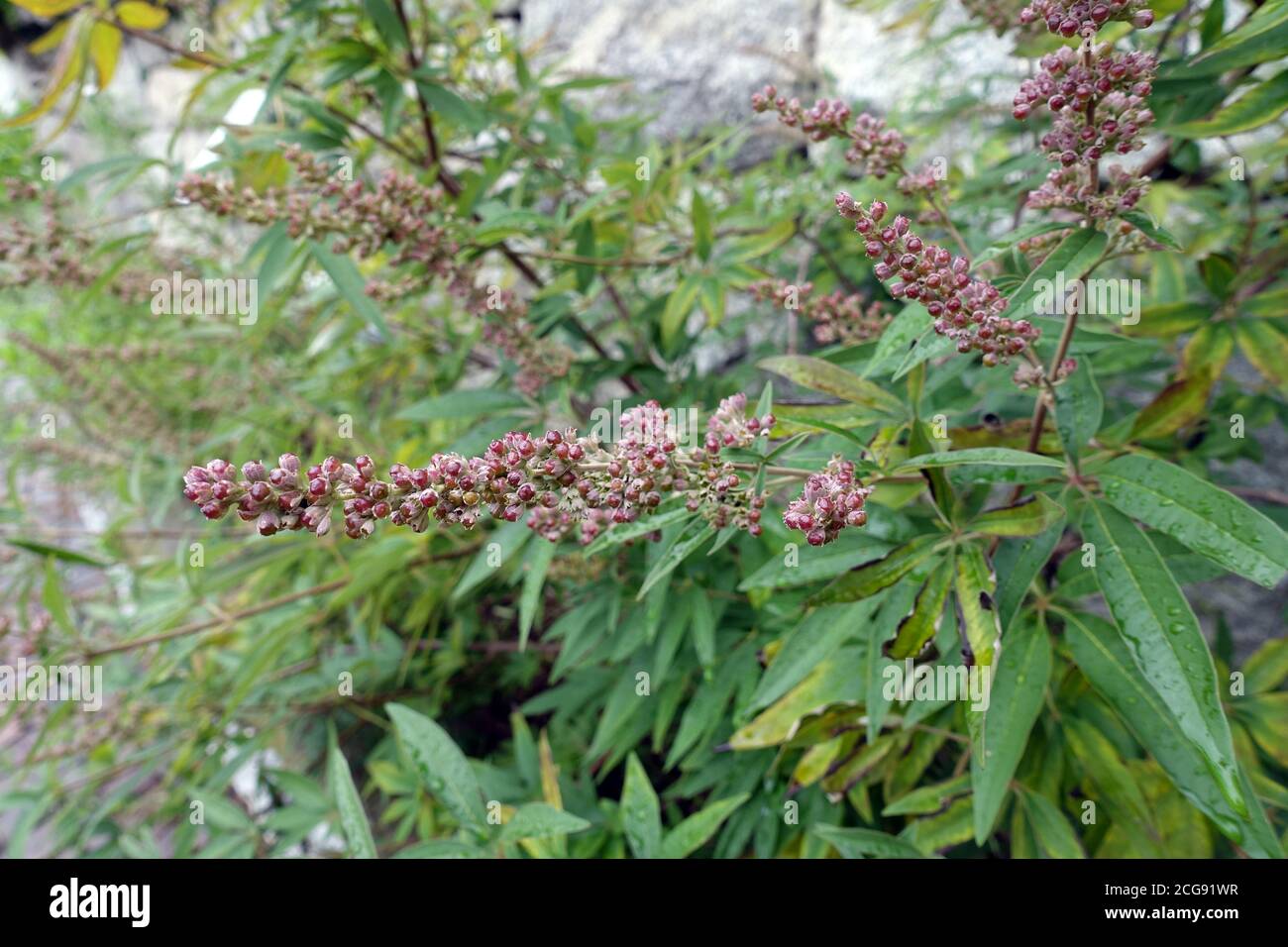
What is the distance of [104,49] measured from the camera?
145 centimetres

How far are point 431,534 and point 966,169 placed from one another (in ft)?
7.08

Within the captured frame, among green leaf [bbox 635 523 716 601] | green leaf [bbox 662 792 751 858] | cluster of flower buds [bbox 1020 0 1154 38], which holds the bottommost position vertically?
green leaf [bbox 662 792 751 858]

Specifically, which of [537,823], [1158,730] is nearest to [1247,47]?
[1158,730]

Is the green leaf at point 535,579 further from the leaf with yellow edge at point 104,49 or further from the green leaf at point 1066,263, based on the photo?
the leaf with yellow edge at point 104,49

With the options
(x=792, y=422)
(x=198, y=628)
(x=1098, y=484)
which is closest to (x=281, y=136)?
(x=198, y=628)

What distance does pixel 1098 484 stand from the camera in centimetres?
87

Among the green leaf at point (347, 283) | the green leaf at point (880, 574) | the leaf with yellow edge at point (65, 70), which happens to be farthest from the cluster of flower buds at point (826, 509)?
the leaf with yellow edge at point (65, 70)

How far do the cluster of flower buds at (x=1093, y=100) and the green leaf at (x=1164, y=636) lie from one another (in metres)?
0.36

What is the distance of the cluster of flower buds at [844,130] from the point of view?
845 millimetres

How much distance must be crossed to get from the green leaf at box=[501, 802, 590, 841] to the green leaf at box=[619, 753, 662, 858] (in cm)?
13

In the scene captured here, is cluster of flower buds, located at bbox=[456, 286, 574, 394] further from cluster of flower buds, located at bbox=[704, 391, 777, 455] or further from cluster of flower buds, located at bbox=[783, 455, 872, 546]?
Answer: cluster of flower buds, located at bbox=[783, 455, 872, 546]

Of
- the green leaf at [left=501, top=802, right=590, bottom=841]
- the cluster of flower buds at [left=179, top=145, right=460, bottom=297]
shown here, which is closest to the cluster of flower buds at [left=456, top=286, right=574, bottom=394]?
the cluster of flower buds at [left=179, top=145, right=460, bottom=297]

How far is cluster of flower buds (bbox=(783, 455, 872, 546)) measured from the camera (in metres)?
0.64

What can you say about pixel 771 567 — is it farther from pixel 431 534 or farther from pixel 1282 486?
pixel 1282 486
